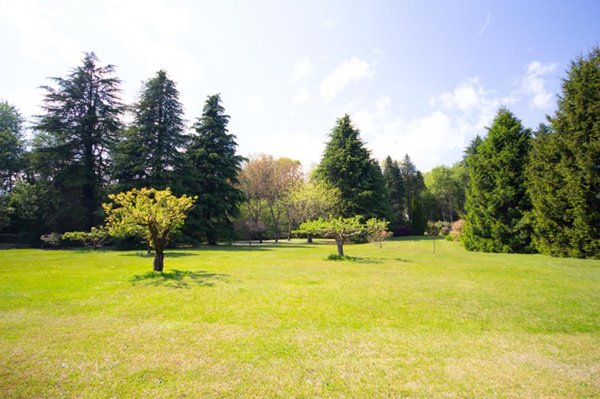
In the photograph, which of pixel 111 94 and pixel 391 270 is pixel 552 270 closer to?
pixel 391 270

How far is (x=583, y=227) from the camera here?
49.9 feet

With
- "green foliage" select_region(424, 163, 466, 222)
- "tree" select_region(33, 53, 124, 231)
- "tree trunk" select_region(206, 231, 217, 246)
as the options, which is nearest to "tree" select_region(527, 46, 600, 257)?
"tree trunk" select_region(206, 231, 217, 246)

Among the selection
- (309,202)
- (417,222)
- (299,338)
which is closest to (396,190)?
(417,222)

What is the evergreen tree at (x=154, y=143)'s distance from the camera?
25953 mm

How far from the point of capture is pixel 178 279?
10.3 m

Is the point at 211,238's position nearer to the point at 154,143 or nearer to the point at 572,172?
the point at 154,143

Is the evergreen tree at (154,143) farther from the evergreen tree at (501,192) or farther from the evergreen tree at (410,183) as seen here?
the evergreen tree at (410,183)

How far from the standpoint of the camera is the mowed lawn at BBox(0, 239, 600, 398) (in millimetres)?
3725

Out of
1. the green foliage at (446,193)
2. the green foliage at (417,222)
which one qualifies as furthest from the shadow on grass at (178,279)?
the green foliage at (446,193)

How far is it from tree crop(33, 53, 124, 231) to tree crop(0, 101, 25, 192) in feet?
35.7

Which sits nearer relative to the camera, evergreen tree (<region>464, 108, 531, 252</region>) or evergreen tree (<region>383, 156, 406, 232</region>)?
evergreen tree (<region>464, 108, 531, 252</region>)

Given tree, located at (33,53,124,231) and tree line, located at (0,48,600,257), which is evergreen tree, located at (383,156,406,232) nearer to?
tree line, located at (0,48,600,257)

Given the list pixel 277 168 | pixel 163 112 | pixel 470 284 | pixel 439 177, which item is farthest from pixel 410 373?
pixel 439 177

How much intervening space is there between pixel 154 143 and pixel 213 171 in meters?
6.12
